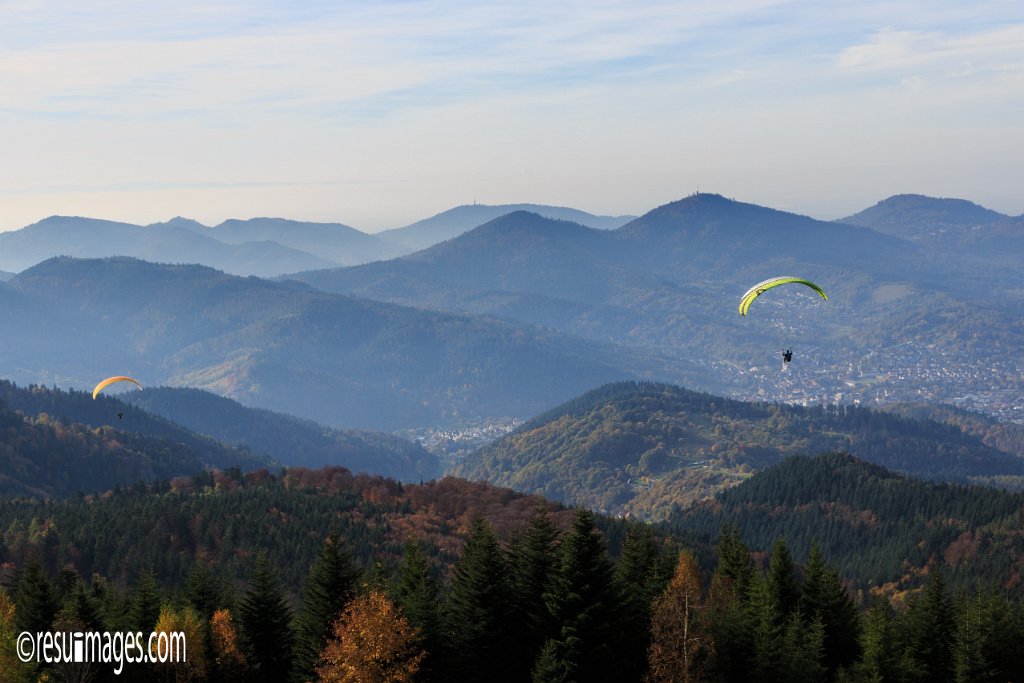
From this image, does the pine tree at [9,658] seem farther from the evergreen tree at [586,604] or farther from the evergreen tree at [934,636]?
the evergreen tree at [934,636]

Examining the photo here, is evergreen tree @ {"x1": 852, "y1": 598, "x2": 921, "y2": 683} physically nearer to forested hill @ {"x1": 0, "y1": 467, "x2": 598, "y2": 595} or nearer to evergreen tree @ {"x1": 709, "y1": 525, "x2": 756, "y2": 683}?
evergreen tree @ {"x1": 709, "y1": 525, "x2": 756, "y2": 683}

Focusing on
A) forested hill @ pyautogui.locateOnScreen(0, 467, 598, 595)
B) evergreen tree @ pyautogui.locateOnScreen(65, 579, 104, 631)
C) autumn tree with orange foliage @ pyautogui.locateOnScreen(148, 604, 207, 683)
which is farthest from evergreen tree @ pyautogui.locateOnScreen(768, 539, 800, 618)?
forested hill @ pyautogui.locateOnScreen(0, 467, 598, 595)

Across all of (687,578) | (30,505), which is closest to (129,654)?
(687,578)

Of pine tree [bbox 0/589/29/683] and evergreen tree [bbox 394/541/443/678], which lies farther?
pine tree [bbox 0/589/29/683]

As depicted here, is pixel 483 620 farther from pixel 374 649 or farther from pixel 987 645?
pixel 987 645

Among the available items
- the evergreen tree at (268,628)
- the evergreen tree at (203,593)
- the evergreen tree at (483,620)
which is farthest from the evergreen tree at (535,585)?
the evergreen tree at (203,593)

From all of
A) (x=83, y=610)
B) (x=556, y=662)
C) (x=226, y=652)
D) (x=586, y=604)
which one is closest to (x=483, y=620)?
(x=556, y=662)

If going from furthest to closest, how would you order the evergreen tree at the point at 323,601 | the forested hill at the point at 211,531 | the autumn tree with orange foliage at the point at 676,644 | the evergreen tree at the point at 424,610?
the forested hill at the point at 211,531 → the evergreen tree at the point at 323,601 → the autumn tree with orange foliage at the point at 676,644 → the evergreen tree at the point at 424,610
